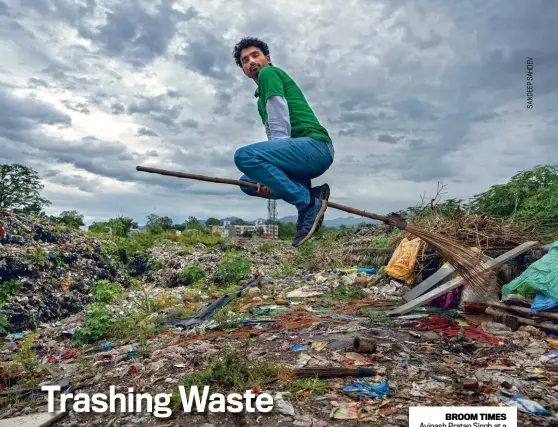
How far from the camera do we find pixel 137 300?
8.67m

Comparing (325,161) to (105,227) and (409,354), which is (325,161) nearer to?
(409,354)

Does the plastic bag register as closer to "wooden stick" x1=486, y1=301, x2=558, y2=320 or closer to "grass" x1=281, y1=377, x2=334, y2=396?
"wooden stick" x1=486, y1=301, x2=558, y2=320

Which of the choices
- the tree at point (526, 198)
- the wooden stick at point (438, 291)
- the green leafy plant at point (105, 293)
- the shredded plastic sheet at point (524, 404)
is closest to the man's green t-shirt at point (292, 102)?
the shredded plastic sheet at point (524, 404)

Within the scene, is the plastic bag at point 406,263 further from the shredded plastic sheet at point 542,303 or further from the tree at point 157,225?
the tree at point 157,225

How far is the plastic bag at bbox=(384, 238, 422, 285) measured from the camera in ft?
24.0

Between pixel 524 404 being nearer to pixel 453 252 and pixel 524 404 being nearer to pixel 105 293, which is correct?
pixel 453 252

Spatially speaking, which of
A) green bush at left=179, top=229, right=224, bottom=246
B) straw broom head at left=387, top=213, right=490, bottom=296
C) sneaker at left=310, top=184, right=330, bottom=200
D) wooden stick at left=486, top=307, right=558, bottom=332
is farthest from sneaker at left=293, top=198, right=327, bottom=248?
green bush at left=179, top=229, right=224, bottom=246

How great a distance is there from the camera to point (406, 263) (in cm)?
736

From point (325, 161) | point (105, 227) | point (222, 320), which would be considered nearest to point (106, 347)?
point (222, 320)

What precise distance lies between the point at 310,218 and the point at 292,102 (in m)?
0.87

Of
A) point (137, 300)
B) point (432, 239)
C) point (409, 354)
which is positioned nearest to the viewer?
point (409, 354)

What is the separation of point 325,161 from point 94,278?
354 inches

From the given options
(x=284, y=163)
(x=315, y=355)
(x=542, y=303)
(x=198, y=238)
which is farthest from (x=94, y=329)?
(x=198, y=238)

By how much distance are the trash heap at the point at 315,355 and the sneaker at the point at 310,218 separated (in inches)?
39.0
